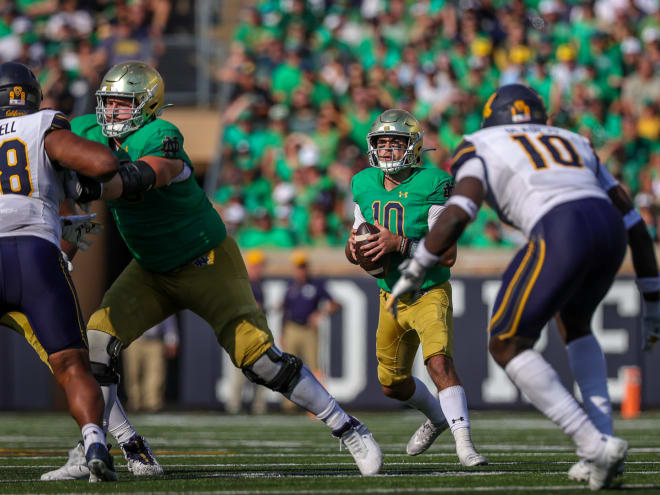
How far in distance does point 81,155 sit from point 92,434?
1131 millimetres

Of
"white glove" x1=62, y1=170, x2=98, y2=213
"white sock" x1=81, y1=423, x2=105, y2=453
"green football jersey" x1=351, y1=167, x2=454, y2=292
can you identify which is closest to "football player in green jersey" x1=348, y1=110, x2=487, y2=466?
"green football jersey" x1=351, y1=167, x2=454, y2=292

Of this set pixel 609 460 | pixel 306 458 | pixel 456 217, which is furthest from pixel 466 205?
pixel 306 458

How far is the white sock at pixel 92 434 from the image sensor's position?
472 cm

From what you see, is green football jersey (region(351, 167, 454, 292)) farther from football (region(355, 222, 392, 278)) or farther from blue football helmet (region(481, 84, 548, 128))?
blue football helmet (region(481, 84, 548, 128))

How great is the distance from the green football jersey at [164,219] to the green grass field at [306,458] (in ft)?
3.39

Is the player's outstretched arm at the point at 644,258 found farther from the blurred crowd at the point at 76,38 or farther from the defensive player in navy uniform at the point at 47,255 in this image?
the blurred crowd at the point at 76,38

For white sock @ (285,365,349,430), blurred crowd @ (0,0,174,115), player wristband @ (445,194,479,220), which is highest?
blurred crowd @ (0,0,174,115)

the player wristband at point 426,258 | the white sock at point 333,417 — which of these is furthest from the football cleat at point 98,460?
the player wristband at point 426,258

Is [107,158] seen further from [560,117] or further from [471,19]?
[471,19]

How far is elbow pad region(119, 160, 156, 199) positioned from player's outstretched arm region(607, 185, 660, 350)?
1.95 metres

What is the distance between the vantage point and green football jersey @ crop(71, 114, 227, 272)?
17.8 feet

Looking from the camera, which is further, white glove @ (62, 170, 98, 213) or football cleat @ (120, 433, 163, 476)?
football cleat @ (120, 433, 163, 476)

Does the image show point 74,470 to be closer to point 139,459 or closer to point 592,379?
point 139,459

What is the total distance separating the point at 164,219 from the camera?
18.0 ft
